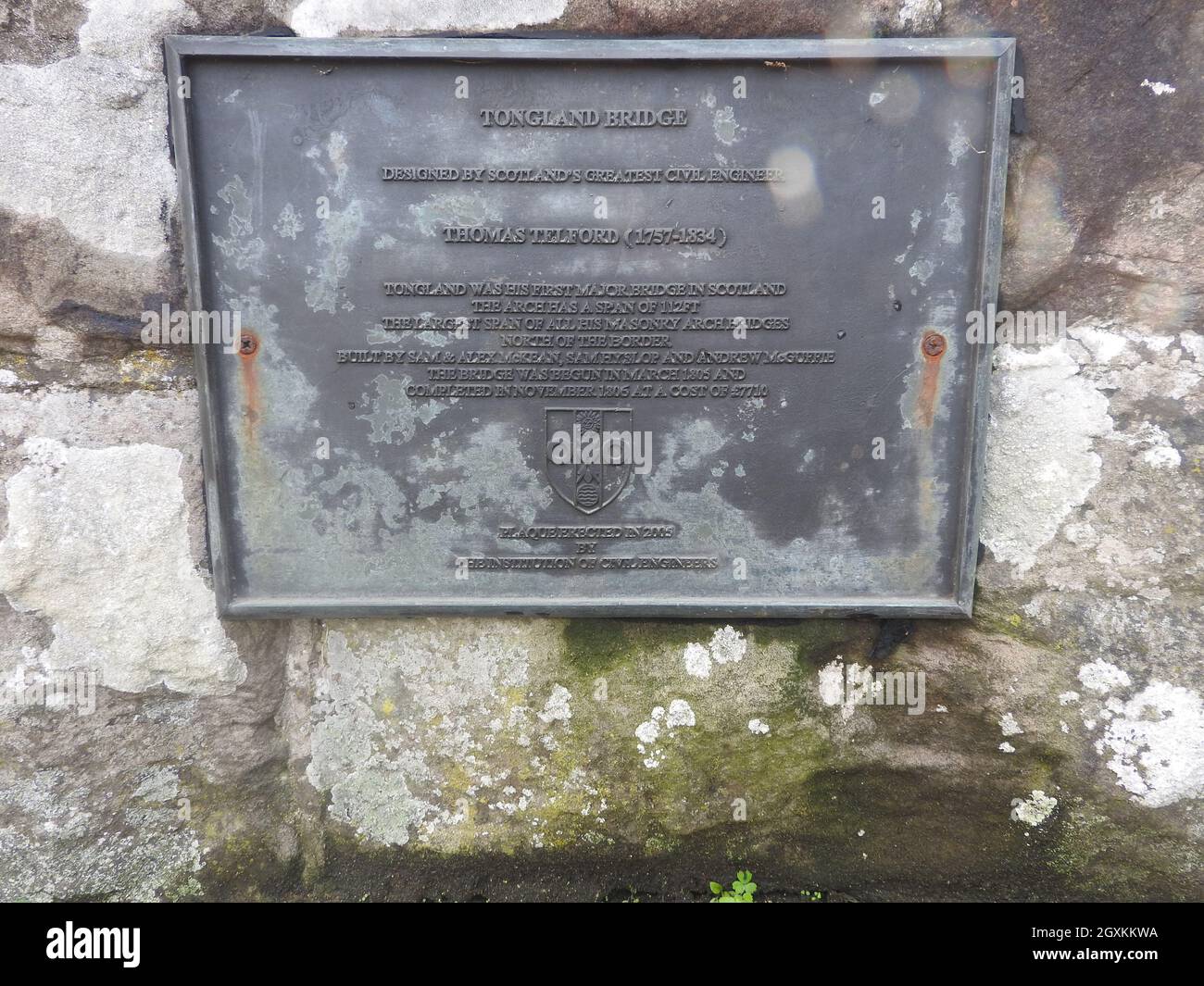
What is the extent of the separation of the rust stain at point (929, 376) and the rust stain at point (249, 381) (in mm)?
1836

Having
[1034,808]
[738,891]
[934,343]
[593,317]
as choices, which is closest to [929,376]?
[934,343]

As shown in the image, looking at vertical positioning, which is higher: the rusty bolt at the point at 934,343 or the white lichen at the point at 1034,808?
the rusty bolt at the point at 934,343

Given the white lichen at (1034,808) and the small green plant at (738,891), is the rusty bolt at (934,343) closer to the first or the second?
the white lichen at (1034,808)

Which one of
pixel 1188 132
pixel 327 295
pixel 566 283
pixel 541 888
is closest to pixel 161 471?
pixel 327 295

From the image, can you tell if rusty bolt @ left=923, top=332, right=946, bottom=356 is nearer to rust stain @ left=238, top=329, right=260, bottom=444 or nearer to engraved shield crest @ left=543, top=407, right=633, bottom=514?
engraved shield crest @ left=543, top=407, right=633, bottom=514

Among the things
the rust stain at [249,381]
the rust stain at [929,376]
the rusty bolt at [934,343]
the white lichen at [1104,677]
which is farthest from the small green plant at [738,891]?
the rust stain at [249,381]

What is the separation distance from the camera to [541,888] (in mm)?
2385

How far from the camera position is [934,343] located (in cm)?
212

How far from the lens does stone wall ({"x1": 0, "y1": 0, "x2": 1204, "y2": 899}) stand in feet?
6.61

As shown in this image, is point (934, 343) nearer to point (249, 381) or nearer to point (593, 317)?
point (593, 317)

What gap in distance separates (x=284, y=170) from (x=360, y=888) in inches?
82.7

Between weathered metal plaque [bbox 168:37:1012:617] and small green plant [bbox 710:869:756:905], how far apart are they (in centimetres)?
87

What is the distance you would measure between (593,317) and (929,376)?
0.94 meters

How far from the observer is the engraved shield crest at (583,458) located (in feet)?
7.18
